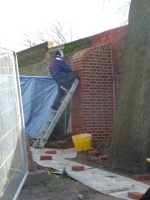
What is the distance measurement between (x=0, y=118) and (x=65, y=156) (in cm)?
584

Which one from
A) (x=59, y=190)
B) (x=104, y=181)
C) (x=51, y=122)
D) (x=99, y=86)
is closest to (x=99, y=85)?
(x=99, y=86)

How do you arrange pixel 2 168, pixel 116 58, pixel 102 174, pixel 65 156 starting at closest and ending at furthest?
pixel 2 168, pixel 102 174, pixel 65 156, pixel 116 58

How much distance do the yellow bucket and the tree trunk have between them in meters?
2.17

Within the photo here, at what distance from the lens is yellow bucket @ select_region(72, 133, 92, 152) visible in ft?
33.8

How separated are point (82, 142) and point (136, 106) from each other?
2655mm

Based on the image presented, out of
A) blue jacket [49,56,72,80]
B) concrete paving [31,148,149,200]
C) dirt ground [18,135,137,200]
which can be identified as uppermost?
blue jacket [49,56,72,80]

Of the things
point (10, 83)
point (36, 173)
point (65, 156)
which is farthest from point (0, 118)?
point (65, 156)

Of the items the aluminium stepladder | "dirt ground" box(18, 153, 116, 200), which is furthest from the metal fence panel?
the aluminium stepladder

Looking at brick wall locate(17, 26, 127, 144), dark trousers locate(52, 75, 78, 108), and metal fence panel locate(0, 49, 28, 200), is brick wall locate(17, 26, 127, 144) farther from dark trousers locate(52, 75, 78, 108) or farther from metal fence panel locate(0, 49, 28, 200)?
metal fence panel locate(0, 49, 28, 200)

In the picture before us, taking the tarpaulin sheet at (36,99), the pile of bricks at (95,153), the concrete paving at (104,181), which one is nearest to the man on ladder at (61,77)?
the tarpaulin sheet at (36,99)

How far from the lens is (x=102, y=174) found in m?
7.78

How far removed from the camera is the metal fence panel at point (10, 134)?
14.2 feet

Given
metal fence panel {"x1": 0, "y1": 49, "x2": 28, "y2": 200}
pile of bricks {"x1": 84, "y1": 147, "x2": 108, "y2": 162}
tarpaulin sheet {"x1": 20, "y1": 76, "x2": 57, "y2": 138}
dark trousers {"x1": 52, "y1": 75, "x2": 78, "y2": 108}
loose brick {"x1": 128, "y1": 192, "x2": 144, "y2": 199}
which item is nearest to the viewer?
metal fence panel {"x1": 0, "y1": 49, "x2": 28, "y2": 200}

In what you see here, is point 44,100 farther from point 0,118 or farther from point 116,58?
point 0,118
